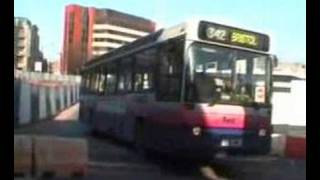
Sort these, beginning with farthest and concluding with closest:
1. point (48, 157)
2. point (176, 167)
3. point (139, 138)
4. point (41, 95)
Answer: point (41, 95)
point (139, 138)
point (176, 167)
point (48, 157)

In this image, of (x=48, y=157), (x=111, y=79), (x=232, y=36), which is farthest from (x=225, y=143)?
(x=111, y=79)

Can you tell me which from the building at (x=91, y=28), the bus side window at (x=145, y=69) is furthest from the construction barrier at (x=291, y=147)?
the building at (x=91, y=28)

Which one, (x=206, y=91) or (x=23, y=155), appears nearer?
(x=23, y=155)

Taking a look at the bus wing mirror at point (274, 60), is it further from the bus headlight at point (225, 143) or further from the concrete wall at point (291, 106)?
the concrete wall at point (291, 106)

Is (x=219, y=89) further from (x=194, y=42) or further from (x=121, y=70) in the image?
(x=121, y=70)

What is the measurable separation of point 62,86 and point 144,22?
1530 centimetres

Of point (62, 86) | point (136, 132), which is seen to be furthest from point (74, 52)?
point (136, 132)

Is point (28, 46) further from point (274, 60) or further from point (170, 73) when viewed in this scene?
point (274, 60)

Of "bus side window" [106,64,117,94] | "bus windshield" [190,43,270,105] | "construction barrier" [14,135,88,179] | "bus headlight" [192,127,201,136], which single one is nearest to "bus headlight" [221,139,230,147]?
Answer: "bus headlight" [192,127,201,136]

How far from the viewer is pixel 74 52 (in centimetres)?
2756

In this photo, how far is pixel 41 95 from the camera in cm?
3297

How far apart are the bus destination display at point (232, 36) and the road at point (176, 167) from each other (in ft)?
8.66

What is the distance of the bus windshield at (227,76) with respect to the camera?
1362 centimetres

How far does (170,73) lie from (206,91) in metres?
0.84
